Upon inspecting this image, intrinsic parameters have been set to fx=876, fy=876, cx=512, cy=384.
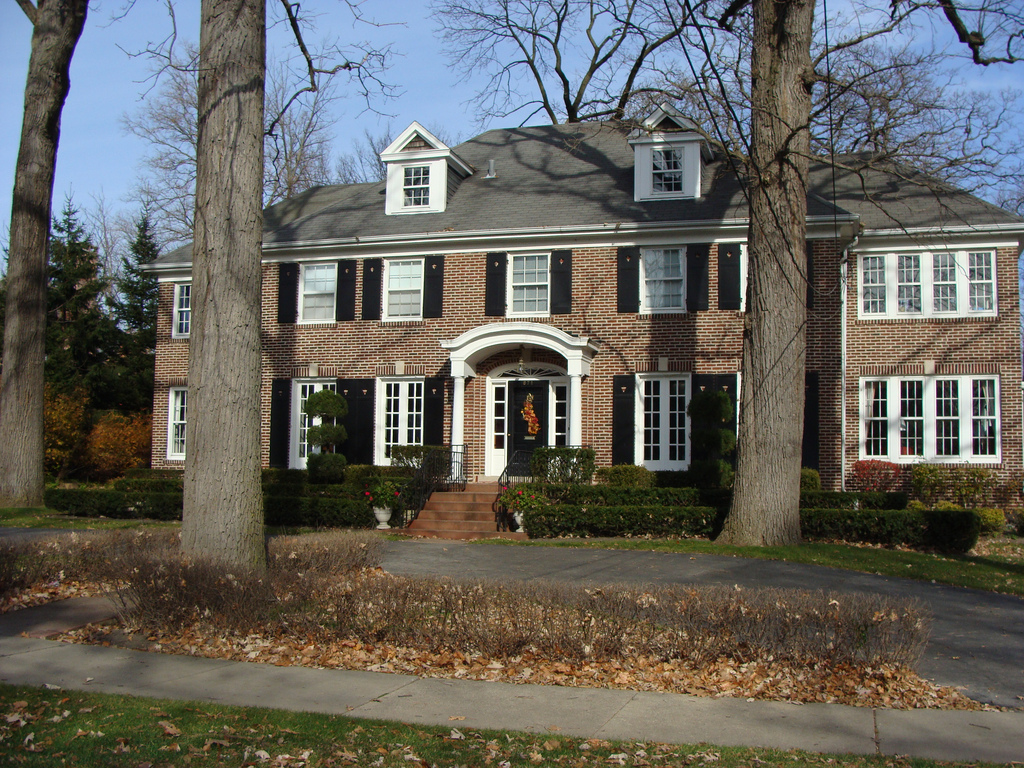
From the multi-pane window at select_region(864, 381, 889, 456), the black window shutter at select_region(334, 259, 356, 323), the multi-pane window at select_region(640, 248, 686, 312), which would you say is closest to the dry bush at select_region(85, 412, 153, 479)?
the black window shutter at select_region(334, 259, 356, 323)

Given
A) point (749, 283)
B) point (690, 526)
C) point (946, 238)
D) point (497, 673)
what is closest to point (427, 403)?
point (690, 526)

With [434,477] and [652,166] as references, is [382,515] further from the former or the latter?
[652,166]

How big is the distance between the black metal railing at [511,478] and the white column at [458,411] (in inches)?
59.3

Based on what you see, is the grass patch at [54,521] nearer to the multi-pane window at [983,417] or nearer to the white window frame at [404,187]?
the white window frame at [404,187]

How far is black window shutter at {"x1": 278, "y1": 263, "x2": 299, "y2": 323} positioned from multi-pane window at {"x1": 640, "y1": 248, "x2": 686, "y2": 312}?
825 centimetres

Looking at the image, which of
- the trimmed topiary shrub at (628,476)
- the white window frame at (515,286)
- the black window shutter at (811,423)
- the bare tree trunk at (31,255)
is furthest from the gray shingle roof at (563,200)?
the bare tree trunk at (31,255)

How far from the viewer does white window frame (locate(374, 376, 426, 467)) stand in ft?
65.9

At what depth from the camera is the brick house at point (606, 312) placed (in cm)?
1786

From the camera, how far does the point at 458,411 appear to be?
19109 mm

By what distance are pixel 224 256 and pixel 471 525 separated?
881cm

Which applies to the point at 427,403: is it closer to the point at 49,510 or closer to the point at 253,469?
the point at 49,510

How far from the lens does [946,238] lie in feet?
58.2

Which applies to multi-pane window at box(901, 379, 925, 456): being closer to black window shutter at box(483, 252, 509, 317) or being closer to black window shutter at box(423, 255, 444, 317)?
black window shutter at box(483, 252, 509, 317)

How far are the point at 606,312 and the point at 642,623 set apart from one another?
13107 mm
